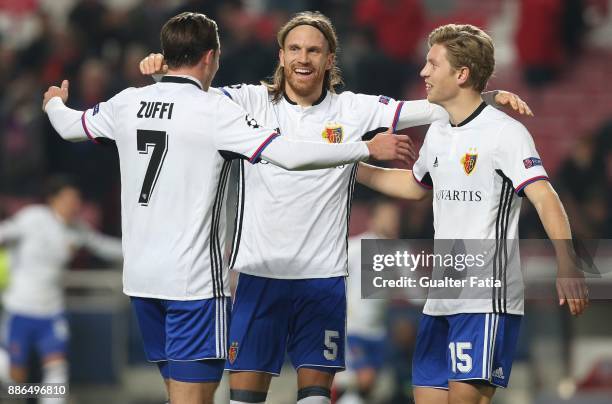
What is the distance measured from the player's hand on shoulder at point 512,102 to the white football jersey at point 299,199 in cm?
32

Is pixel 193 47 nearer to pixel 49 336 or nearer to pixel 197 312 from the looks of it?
pixel 197 312

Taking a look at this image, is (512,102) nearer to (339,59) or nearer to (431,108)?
(431,108)

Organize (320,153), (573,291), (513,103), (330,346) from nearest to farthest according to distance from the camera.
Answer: (573,291) → (320,153) → (513,103) → (330,346)

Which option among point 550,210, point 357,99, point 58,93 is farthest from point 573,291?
point 58,93

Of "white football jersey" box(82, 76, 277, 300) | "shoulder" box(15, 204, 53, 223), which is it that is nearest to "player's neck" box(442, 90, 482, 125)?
"white football jersey" box(82, 76, 277, 300)

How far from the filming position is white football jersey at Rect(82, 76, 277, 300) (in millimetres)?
5352

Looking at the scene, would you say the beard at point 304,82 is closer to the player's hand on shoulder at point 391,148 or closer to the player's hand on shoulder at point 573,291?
the player's hand on shoulder at point 391,148

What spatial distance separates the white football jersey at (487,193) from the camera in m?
5.40

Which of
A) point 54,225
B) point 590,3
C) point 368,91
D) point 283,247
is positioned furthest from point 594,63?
point 283,247

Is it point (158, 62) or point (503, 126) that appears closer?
point (503, 126)

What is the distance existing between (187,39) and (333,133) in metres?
0.94

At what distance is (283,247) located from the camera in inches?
231

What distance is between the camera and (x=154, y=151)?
538 cm

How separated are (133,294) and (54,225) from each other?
21.5 feet
